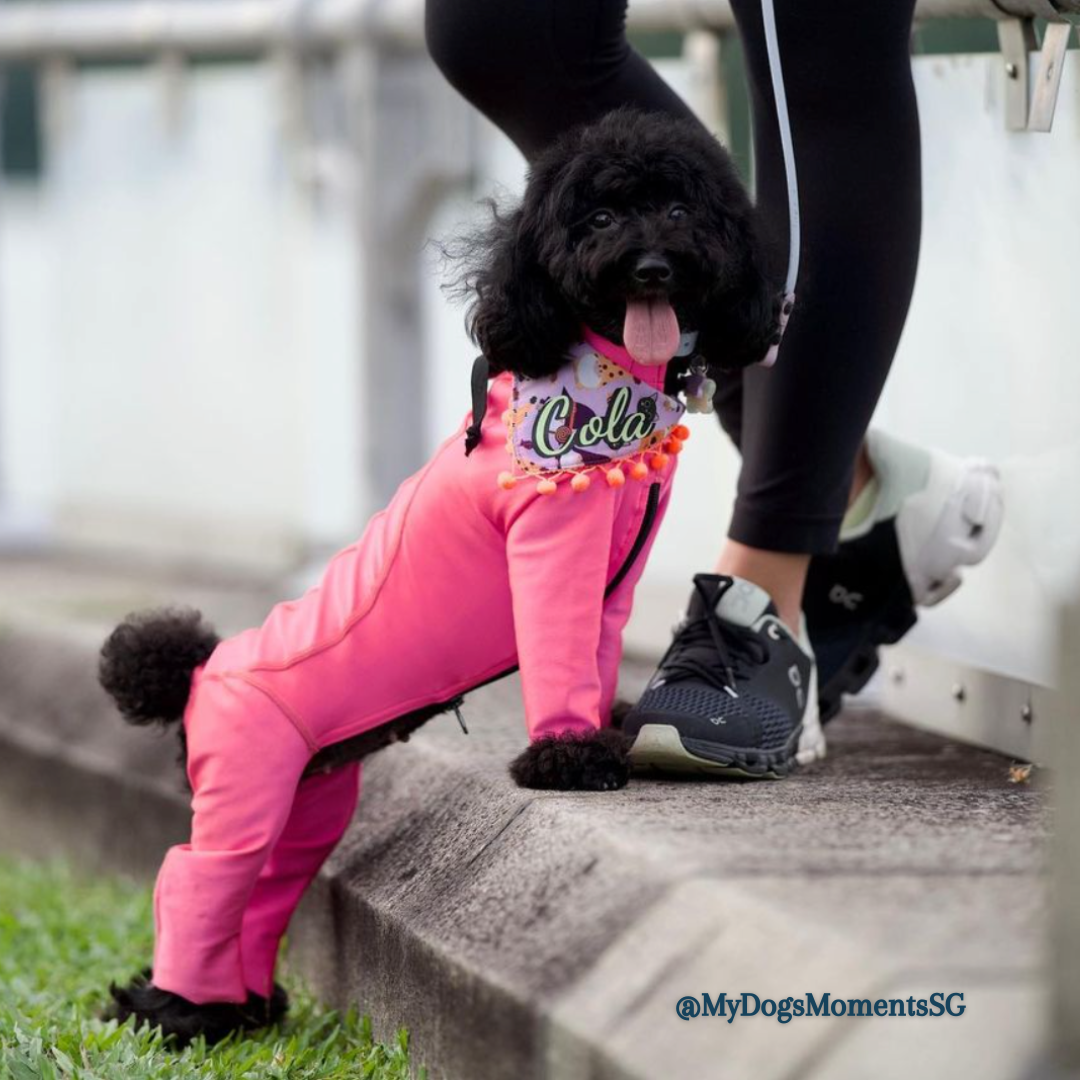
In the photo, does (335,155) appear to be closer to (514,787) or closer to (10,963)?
(10,963)

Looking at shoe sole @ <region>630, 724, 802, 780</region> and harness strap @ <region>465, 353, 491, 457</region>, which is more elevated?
harness strap @ <region>465, 353, 491, 457</region>

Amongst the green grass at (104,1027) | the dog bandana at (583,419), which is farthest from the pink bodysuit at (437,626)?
the green grass at (104,1027)

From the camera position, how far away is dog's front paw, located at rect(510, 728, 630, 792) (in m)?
2.09

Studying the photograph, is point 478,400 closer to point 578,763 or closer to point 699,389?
point 699,389

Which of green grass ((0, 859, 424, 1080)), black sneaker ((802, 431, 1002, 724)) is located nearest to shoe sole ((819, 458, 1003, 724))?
black sneaker ((802, 431, 1002, 724))

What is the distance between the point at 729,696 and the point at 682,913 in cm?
61

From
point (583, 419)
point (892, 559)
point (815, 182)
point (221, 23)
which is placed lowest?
point (892, 559)

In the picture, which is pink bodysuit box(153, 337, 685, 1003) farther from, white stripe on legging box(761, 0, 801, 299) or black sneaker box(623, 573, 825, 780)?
white stripe on legging box(761, 0, 801, 299)

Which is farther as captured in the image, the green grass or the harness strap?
the harness strap

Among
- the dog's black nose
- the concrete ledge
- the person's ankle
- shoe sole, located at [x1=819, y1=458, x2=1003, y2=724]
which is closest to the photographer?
the concrete ledge

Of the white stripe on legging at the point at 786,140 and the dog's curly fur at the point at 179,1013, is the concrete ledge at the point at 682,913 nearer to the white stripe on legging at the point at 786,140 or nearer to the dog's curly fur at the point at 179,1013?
the dog's curly fur at the point at 179,1013

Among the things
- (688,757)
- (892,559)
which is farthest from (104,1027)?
→ (892,559)

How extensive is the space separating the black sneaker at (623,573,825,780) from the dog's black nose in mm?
471

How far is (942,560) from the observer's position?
254 centimetres
